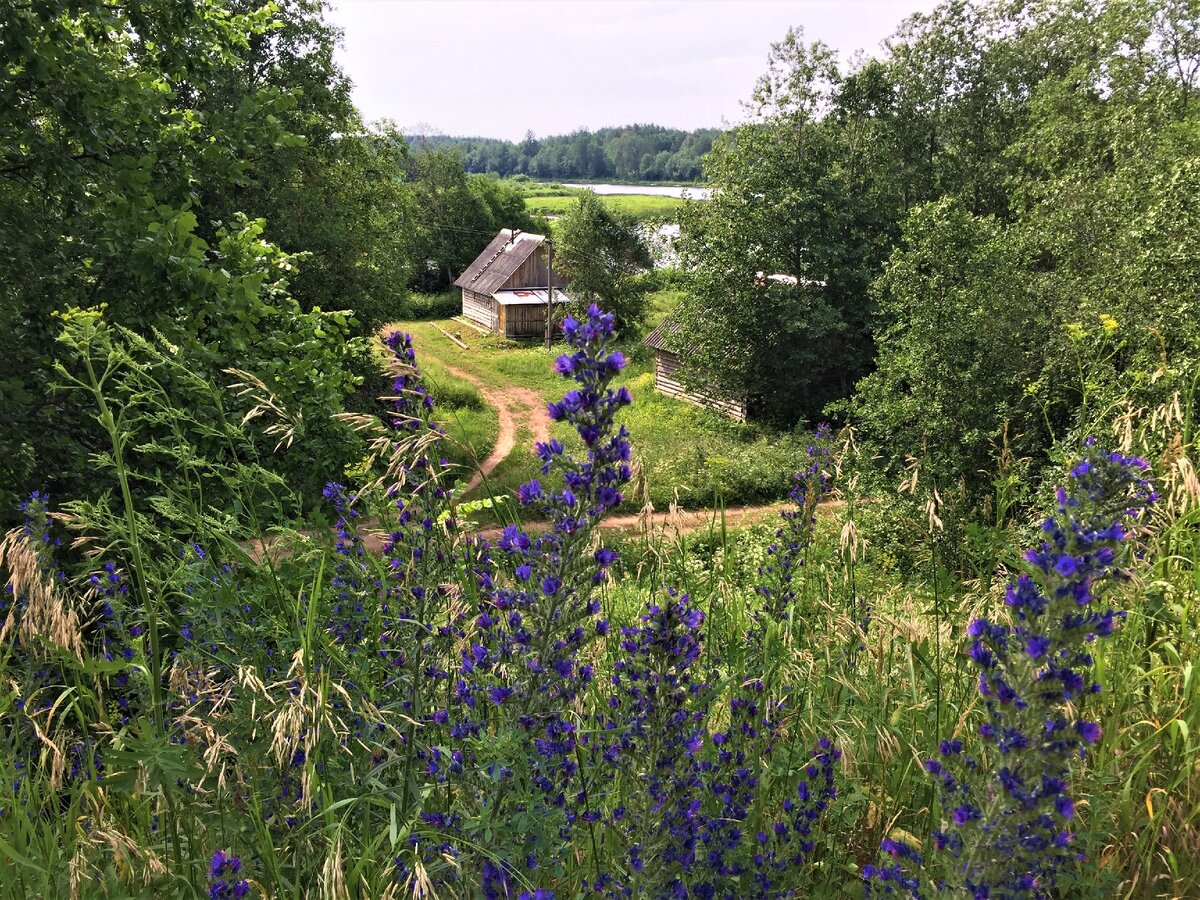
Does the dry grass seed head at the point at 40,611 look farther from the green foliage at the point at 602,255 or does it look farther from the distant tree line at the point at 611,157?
the distant tree line at the point at 611,157

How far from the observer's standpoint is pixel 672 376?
32812 mm

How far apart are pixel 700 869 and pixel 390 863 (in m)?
0.94

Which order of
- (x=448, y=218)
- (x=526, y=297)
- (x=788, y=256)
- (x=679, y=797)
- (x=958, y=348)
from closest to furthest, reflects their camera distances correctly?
1. (x=679, y=797)
2. (x=958, y=348)
3. (x=788, y=256)
4. (x=526, y=297)
5. (x=448, y=218)

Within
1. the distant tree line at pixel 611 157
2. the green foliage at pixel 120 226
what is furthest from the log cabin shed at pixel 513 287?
the distant tree line at pixel 611 157

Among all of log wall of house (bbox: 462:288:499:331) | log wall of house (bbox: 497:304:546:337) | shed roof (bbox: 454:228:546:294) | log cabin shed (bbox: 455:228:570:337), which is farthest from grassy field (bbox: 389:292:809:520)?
shed roof (bbox: 454:228:546:294)

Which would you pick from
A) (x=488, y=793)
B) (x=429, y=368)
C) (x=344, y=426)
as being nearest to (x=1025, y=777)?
(x=488, y=793)

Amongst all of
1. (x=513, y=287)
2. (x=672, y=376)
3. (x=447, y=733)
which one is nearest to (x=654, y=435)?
(x=672, y=376)

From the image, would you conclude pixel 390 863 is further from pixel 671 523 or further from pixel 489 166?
pixel 489 166

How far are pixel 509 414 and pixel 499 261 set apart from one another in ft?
73.9

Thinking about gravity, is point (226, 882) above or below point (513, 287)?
above

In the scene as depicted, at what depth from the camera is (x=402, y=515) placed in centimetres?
268

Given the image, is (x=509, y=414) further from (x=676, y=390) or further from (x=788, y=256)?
(x=788, y=256)

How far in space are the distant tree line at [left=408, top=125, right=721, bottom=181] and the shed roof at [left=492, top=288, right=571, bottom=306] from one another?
367 feet

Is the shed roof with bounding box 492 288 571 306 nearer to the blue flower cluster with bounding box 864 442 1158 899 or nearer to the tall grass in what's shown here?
the tall grass
